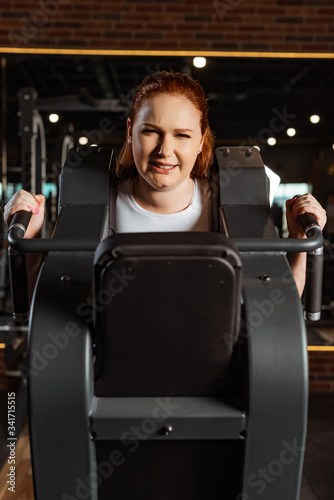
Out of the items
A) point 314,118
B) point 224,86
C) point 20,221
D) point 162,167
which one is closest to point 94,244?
point 20,221

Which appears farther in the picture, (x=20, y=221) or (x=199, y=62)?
(x=199, y=62)

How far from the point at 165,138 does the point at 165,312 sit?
18.2 inches

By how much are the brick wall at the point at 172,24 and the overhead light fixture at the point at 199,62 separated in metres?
0.07

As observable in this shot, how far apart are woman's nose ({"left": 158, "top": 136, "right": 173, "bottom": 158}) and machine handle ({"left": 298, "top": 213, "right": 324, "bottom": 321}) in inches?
13.3

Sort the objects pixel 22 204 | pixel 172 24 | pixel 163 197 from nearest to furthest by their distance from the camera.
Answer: pixel 22 204, pixel 163 197, pixel 172 24

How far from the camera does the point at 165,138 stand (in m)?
1.21

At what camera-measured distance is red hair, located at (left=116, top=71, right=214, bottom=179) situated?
4.15 feet

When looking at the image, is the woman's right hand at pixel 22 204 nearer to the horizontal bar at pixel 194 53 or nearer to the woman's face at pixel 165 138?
the woman's face at pixel 165 138

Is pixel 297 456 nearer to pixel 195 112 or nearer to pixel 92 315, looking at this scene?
pixel 92 315

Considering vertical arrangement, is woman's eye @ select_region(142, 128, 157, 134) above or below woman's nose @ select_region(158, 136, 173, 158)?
above

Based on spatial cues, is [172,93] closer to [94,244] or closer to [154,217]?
[154,217]

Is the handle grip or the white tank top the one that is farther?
the white tank top

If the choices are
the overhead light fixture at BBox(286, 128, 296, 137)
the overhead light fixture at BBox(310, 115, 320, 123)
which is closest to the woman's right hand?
the overhead light fixture at BBox(286, 128, 296, 137)

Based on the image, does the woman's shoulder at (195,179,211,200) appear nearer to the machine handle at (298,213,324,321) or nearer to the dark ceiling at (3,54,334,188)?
the machine handle at (298,213,324,321)
